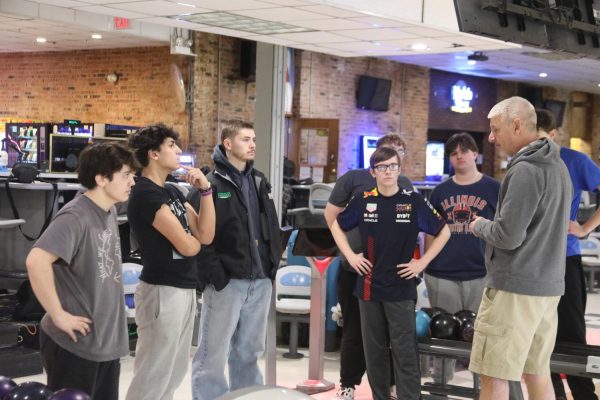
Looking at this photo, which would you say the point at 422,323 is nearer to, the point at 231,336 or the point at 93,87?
the point at 231,336

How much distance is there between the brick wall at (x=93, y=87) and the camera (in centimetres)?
1545

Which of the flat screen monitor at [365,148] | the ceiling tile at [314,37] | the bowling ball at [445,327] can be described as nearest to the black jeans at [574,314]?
the bowling ball at [445,327]

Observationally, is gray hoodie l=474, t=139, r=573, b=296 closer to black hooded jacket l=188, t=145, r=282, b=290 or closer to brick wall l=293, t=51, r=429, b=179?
black hooded jacket l=188, t=145, r=282, b=290

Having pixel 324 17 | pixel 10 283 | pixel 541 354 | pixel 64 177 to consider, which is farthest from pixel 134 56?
pixel 541 354

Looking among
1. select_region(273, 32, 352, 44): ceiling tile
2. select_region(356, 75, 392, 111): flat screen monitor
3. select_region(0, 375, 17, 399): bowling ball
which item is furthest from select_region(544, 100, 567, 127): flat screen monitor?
select_region(0, 375, 17, 399): bowling ball

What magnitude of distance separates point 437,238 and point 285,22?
2.99 metres

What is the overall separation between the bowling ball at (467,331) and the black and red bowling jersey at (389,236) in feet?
1.98

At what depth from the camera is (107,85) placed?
643 inches

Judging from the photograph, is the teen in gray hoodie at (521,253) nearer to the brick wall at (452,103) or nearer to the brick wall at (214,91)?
the brick wall at (214,91)

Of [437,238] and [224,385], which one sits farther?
[437,238]

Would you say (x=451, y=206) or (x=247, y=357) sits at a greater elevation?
(x=451, y=206)

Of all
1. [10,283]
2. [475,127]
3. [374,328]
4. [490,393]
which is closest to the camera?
[490,393]

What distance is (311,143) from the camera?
16.6 m

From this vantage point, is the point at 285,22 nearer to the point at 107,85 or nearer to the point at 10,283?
the point at 10,283
